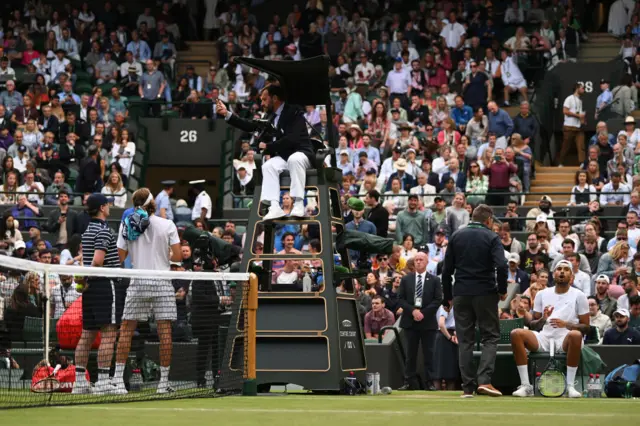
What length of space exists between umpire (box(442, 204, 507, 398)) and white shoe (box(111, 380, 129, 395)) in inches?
130

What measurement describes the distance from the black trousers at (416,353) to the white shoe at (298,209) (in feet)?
15.0

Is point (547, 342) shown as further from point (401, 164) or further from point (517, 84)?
point (517, 84)

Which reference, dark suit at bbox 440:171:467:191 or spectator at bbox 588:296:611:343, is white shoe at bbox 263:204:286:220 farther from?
dark suit at bbox 440:171:467:191

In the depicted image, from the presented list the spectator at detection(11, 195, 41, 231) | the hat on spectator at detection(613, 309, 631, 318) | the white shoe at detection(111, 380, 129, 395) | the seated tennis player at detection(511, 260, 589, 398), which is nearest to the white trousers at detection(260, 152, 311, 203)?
the white shoe at detection(111, 380, 129, 395)

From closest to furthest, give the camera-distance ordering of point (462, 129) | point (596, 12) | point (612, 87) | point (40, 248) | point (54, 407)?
point (54, 407) < point (40, 248) < point (462, 129) < point (612, 87) < point (596, 12)

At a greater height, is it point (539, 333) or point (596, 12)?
point (596, 12)

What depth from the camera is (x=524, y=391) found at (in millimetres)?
12375

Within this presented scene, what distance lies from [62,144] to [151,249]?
15786 mm

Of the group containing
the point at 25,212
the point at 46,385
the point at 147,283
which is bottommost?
the point at 46,385

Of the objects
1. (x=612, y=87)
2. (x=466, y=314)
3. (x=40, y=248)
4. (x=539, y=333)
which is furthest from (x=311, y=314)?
(x=612, y=87)

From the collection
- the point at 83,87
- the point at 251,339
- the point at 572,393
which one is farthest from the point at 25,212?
the point at 572,393

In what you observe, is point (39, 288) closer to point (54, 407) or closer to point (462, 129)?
point (54, 407)

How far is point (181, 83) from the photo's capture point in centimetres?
3052

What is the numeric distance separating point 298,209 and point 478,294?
196cm
